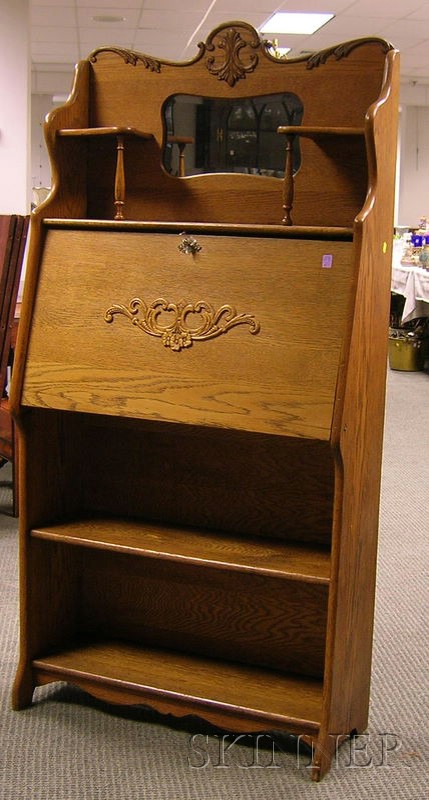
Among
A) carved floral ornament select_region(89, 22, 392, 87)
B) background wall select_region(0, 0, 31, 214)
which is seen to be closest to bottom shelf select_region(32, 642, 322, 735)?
carved floral ornament select_region(89, 22, 392, 87)

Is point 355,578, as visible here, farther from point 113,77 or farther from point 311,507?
point 113,77

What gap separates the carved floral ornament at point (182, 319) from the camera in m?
1.98

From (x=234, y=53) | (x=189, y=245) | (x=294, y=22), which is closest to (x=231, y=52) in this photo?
(x=234, y=53)

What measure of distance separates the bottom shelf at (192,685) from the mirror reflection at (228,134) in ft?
3.81

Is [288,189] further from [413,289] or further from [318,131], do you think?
[413,289]

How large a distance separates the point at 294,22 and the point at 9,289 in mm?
7887

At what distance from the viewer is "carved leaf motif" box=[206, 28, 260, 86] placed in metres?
2.09

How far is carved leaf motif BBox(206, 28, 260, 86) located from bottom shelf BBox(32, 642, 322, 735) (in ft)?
4.44

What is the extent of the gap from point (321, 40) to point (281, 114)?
33.0 feet

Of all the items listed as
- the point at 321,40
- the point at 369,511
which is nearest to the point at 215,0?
the point at 321,40

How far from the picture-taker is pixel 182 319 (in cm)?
202

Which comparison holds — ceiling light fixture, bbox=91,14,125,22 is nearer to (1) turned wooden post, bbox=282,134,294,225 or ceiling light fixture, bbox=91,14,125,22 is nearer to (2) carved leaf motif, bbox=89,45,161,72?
(2) carved leaf motif, bbox=89,45,161,72

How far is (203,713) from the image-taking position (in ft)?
6.95

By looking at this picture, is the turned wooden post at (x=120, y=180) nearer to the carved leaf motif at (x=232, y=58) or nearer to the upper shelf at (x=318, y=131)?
the carved leaf motif at (x=232, y=58)
